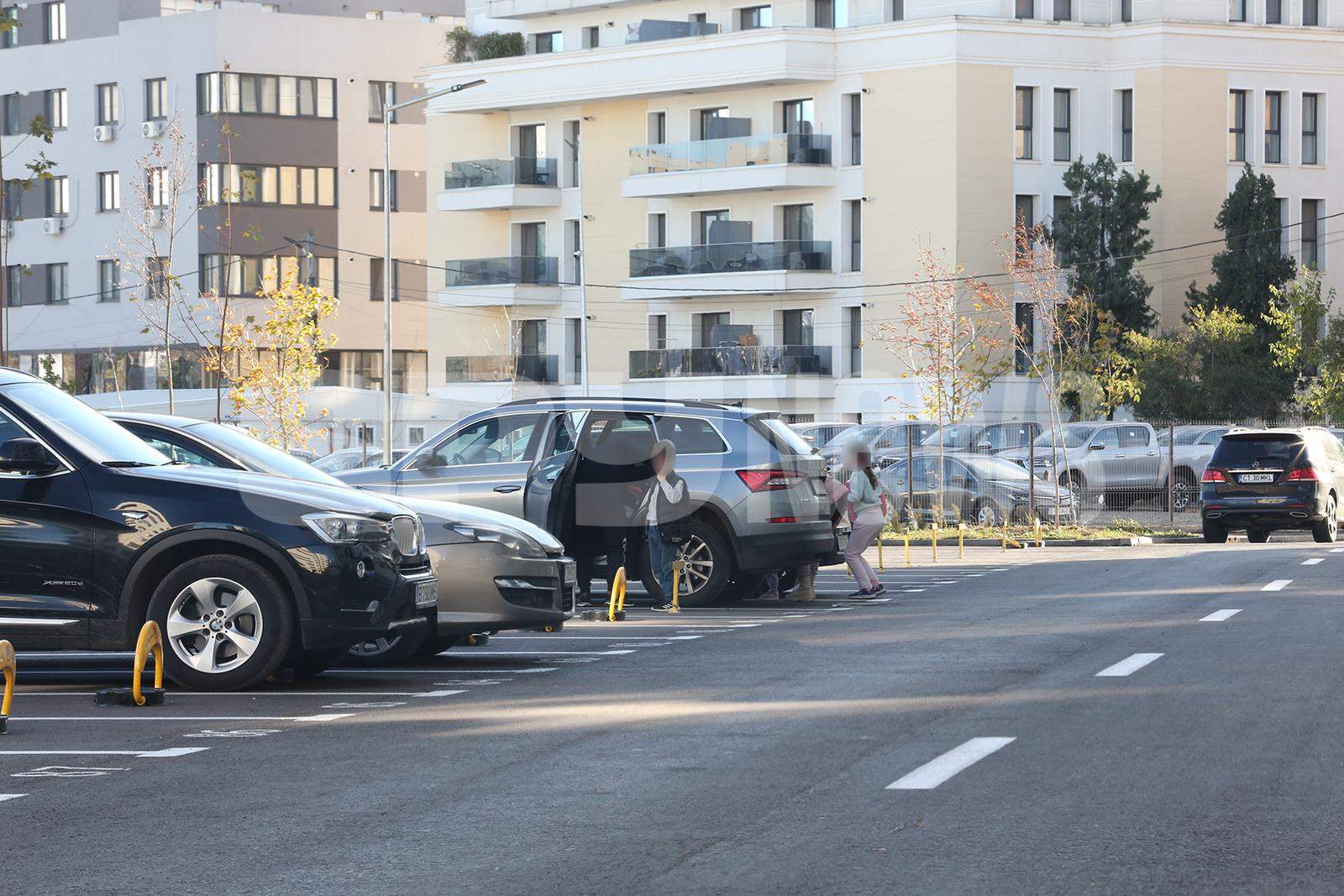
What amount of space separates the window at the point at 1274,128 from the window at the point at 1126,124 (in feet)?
14.6

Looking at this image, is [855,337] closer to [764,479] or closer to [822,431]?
[822,431]

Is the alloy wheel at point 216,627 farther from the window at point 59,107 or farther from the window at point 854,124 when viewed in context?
the window at point 59,107

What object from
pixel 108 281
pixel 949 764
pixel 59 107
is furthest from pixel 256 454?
pixel 59 107

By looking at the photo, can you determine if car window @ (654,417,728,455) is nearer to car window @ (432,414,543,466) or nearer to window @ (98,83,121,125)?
car window @ (432,414,543,466)

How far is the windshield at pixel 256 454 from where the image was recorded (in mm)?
14289

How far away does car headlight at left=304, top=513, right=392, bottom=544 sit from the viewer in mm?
12289

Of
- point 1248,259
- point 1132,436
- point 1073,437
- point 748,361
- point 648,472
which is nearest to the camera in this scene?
point 648,472

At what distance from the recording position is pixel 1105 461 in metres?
42.6

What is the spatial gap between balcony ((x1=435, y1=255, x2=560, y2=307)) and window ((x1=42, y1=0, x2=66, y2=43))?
80.5ft

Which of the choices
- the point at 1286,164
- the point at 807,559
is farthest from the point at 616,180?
the point at 807,559

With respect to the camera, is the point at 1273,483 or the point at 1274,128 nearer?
the point at 1273,483

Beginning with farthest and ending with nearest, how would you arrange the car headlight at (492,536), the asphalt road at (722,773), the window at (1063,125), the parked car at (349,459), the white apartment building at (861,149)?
the window at (1063,125)
the white apartment building at (861,149)
the parked car at (349,459)
the car headlight at (492,536)
the asphalt road at (722,773)

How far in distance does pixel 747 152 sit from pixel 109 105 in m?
30.5

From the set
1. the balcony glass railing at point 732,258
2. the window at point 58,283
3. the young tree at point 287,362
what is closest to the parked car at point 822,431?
the young tree at point 287,362
